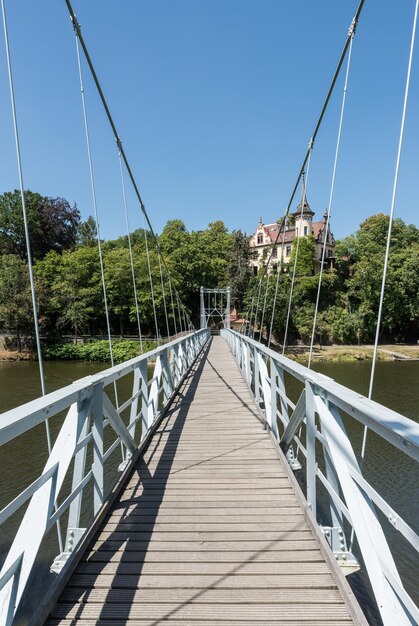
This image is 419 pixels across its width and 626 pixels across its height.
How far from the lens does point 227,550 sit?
169cm

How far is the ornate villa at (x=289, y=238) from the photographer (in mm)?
35419

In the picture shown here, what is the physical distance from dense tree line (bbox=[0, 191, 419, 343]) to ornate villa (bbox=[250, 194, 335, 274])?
1.69m

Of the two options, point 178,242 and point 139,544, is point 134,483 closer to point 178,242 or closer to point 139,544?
point 139,544

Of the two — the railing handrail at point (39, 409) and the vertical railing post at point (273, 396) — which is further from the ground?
the railing handrail at point (39, 409)

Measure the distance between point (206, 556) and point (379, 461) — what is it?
5940 mm

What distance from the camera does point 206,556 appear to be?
165cm

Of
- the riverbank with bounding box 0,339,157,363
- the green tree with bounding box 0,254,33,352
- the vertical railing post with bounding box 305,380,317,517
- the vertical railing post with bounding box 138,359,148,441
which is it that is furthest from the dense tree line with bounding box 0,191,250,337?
the vertical railing post with bounding box 305,380,317,517

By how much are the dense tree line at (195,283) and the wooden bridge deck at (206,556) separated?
23125 mm

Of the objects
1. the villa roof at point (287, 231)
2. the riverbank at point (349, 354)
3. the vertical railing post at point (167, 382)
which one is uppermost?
the villa roof at point (287, 231)

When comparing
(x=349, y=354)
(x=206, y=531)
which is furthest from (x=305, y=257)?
(x=206, y=531)

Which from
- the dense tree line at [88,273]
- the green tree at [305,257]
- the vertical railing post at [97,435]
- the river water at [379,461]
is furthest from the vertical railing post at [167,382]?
the green tree at [305,257]

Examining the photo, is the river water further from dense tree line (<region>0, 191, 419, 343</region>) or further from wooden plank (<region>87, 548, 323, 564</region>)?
dense tree line (<region>0, 191, 419, 343</region>)

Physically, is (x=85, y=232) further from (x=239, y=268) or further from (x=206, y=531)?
(x=206, y=531)

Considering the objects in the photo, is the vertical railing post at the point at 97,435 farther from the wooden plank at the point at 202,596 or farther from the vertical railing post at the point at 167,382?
the vertical railing post at the point at 167,382
